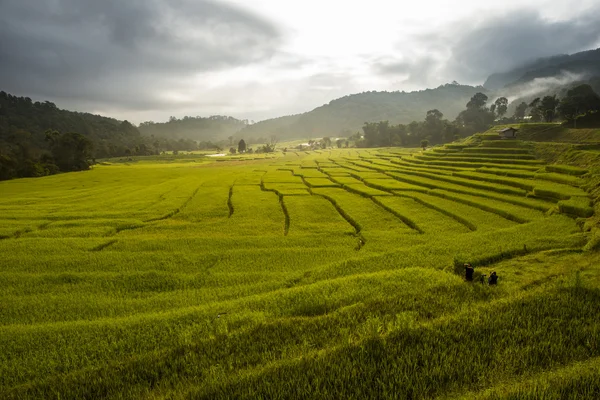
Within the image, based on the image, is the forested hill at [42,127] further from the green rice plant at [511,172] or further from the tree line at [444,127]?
the tree line at [444,127]

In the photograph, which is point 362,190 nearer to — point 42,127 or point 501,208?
point 501,208

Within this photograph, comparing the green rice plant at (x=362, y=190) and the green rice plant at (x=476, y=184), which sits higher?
the green rice plant at (x=476, y=184)

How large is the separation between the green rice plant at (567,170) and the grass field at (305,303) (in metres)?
4.55

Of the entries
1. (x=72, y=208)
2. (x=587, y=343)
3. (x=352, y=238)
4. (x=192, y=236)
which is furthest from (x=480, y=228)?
(x=72, y=208)

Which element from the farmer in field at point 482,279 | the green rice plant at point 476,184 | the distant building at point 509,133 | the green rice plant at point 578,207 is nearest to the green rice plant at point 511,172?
the green rice plant at point 476,184

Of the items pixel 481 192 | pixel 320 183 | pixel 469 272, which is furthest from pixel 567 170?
pixel 469 272

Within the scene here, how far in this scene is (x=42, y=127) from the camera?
392 feet

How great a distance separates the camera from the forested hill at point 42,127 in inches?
3859

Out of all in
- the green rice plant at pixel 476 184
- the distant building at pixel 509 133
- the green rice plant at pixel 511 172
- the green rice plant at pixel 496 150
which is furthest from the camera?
the distant building at pixel 509 133

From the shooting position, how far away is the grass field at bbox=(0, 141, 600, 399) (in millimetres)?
6075

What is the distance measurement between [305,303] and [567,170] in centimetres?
2971

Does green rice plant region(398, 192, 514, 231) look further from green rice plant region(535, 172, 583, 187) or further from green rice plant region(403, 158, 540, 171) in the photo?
green rice plant region(403, 158, 540, 171)

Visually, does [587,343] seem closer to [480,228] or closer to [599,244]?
[599,244]

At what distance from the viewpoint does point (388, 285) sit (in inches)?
409
